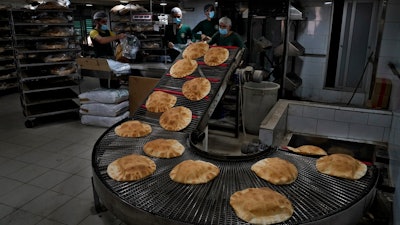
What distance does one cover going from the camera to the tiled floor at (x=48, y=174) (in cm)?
245

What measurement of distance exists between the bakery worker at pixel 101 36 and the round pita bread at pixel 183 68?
2.05 meters

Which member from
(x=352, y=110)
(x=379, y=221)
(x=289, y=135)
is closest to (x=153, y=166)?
(x=379, y=221)

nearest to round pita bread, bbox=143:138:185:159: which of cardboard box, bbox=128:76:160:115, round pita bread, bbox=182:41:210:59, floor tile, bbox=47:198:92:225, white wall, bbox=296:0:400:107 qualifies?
floor tile, bbox=47:198:92:225

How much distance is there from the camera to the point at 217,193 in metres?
1.49

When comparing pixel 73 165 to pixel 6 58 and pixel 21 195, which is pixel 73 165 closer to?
pixel 21 195

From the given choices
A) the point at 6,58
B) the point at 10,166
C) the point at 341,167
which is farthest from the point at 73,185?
the point at 6,58

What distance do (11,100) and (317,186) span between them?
6513 millimetres

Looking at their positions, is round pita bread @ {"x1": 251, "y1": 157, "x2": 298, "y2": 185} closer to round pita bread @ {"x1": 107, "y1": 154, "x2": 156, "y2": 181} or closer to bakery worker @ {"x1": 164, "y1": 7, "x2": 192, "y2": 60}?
round pita bread @ {"x1": 107, "y1": 154, "x2": 156, "y2": 181}

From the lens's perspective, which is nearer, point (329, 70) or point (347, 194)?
point (347, 194)

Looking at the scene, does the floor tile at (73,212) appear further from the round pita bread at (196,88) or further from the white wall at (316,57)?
the white wall at (316,57)

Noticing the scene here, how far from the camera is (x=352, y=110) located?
3.15 m

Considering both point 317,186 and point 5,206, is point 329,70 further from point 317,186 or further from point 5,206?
point 5,206

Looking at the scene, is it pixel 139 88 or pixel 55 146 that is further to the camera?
pixel 139 88

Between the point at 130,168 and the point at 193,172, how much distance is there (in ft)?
1.15
